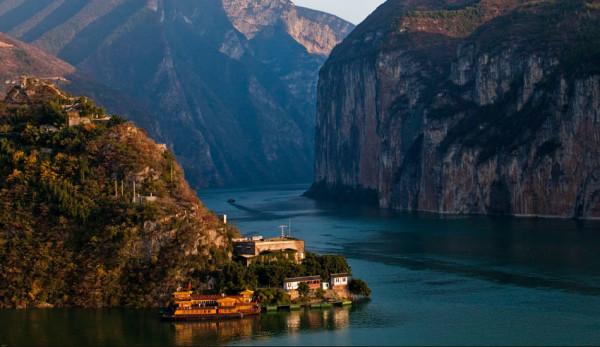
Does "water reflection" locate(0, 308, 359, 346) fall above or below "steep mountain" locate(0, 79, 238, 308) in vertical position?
below

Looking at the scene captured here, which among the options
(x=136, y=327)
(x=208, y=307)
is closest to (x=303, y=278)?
(x=208, y=307)

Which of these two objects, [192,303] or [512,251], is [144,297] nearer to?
[192,303]

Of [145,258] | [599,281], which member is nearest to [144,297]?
[145,258]

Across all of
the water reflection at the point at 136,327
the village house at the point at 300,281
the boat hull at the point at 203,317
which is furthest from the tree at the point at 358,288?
the boat hull at the point at 203,317

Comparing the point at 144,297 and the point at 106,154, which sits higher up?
the point at 106,154

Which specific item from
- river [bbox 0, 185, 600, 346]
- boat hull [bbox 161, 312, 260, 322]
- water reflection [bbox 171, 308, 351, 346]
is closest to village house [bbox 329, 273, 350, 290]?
river [bbox 0, 185, 600, 346]

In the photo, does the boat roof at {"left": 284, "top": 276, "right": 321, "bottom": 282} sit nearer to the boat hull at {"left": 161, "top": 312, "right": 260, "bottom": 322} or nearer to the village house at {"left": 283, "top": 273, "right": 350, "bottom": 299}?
the village house at {"left": 283, "top": 273, "right": 350, "bottom": 299}
